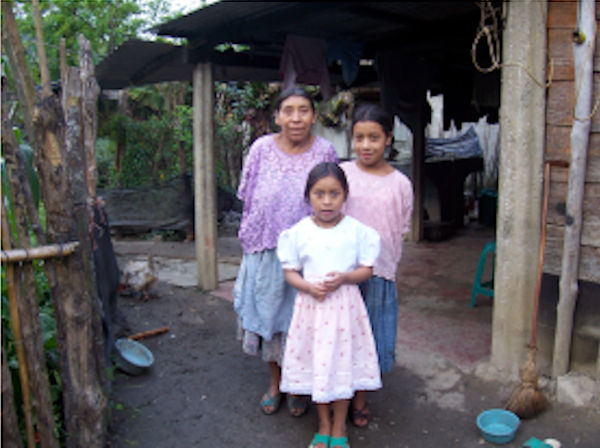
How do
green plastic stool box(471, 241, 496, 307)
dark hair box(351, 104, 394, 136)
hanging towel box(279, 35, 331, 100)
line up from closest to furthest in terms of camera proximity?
dark hair box(351, 104, 394, 136) < green plastic stool box(471, 241, 496, 307) < hanging towel box(279, 35, 331, 100)

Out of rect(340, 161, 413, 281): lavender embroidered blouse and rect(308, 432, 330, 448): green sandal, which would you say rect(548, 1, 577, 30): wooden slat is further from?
rect(308, 432, 330, 448): green sandal

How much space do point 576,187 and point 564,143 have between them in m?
0.26

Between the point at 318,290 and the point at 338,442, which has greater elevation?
the point at 318,290

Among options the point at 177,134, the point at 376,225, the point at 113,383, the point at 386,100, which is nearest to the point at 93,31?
the point at 177,134

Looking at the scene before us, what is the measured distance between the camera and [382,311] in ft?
9.25

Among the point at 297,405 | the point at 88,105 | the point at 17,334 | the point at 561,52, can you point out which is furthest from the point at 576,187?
the point at 17,334

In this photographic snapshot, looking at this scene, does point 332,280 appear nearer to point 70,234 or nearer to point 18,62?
point 70,234

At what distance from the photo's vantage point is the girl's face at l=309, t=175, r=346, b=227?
252cm

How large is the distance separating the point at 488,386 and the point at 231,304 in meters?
2.66

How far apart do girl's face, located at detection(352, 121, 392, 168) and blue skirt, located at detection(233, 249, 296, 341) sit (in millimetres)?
697

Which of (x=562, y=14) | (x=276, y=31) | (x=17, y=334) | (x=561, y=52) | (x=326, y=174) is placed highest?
(x=276, y=31)

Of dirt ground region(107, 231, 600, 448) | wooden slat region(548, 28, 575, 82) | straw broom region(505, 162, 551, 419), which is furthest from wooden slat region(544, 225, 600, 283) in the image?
wooden slat region(548, 28, 575, 82)

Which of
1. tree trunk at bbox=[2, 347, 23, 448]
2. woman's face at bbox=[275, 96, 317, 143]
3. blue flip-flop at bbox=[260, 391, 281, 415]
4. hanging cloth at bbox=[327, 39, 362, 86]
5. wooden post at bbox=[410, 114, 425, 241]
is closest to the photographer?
tree trunk at bbox=[2, 347, 23, 448]

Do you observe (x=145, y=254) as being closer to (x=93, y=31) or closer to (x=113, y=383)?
(x=113, y=383)
